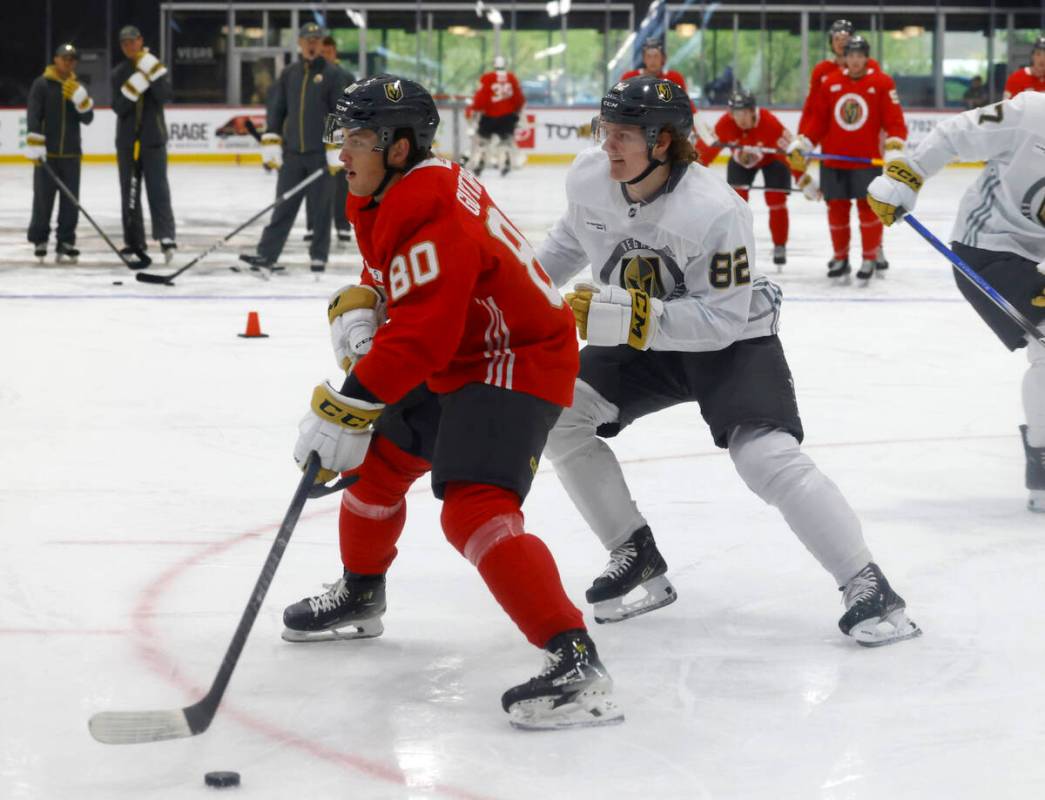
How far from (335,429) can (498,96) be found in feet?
47.5

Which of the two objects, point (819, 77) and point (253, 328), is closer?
point (253, 328)

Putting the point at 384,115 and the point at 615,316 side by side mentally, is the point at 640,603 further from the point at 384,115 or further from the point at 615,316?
the point at 384,115

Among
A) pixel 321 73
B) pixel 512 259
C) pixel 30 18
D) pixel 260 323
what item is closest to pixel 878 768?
pixel 512 259

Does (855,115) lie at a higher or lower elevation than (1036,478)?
higher

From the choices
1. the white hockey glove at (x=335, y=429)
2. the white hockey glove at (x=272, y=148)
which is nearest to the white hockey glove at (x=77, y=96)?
the white hockey glove at (x=272, y=148)

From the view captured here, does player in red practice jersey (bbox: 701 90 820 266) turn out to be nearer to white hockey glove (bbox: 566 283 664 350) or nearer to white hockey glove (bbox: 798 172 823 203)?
white hockey glove (bbox: 798 172 823 203)

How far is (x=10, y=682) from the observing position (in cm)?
261

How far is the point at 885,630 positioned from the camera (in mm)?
2889

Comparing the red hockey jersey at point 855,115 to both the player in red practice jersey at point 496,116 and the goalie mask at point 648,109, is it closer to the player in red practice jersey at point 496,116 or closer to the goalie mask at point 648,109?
the goalie mask at point 648,109

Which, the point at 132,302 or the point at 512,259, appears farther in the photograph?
Answer: the point at 132,302

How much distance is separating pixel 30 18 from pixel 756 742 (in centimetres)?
2239

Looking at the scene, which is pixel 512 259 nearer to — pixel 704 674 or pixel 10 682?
pixel 704 674

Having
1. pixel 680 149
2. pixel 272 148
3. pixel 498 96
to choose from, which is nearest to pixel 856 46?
pixel 272 148

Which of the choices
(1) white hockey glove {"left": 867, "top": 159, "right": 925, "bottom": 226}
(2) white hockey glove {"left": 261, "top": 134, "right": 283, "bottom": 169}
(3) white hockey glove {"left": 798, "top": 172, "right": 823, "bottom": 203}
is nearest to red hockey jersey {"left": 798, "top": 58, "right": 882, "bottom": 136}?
(3) white hockey glove {"left": 798, "top": 172, "right": 823, "bottom": 203}
